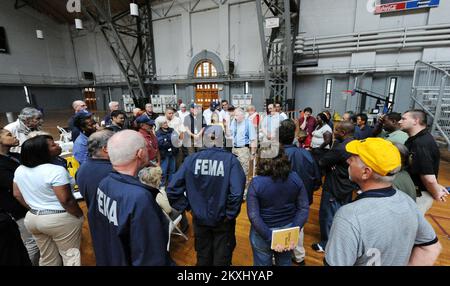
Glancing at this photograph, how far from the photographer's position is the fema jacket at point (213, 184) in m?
1.63

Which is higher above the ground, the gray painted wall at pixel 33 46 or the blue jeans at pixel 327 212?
the gray painted wall at pixel 33 46

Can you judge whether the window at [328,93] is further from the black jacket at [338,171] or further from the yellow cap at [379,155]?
the yellow cap at [379,155]

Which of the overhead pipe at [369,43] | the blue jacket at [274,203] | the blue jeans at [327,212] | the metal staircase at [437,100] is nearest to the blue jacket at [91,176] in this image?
the blue jacket at [274,203]

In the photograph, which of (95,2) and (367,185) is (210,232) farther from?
(95,2)

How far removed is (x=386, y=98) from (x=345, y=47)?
2775 millimetres

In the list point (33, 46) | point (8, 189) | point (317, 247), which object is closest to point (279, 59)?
point (317, 247)

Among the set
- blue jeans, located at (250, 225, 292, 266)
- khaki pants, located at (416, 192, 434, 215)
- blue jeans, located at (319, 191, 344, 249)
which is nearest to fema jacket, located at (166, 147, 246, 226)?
blue jeans, located at (250, 225, 292, 266)

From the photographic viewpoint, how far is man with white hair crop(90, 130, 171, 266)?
1.00 m

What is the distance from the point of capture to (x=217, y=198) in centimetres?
166

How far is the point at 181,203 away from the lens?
1786 millimetres

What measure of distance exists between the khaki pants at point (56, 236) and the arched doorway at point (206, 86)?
36.4 feet

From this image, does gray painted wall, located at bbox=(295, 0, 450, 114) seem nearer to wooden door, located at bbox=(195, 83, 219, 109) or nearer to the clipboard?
wooden door, located at bbox=(195, 83, 219, 109)
